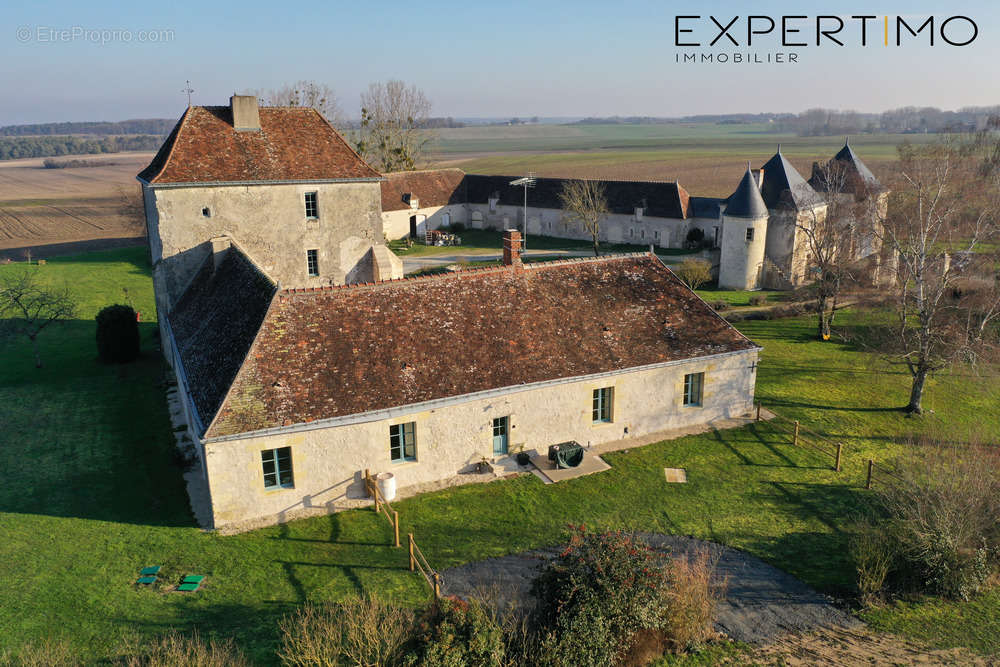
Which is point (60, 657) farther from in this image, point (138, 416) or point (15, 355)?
point (15, 355)

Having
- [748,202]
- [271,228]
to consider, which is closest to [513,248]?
[271,228]

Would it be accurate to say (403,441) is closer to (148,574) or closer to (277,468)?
(277,468)

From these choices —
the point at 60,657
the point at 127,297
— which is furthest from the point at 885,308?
the point at 127,297

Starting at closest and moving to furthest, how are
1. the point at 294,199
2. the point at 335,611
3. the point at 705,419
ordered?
the point at 335,611 < the point at 705,419 < the point at 294,199

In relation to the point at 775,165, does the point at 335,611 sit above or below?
below

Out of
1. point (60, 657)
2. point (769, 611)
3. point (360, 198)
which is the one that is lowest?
point (769, 611)

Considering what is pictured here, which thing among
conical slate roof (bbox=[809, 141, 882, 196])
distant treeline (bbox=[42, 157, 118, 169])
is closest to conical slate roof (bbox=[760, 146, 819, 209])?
conical slate roof (bbox=[809, 141, 882, 196])

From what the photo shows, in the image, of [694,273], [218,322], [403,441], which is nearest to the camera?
[403,441]
